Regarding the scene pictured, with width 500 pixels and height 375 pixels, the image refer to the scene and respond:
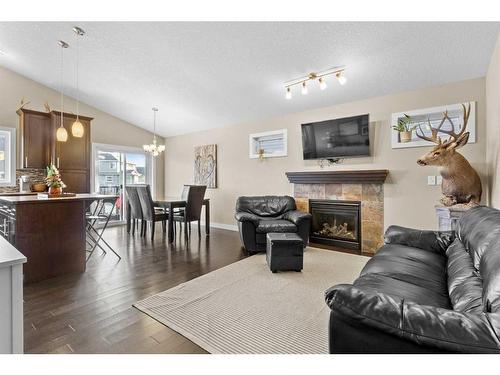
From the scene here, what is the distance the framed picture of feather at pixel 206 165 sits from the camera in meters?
6.30

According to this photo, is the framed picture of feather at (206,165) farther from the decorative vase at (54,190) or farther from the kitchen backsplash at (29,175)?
the decorative vase at (54,190)

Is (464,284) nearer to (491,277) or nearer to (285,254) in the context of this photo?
(491,277)

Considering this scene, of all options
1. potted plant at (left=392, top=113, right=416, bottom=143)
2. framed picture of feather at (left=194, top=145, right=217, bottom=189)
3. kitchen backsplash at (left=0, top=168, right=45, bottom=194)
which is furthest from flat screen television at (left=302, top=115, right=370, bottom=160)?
kitchen backsplash at (left=0, top=168, right=45, bottom=194)

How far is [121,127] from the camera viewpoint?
6633mm

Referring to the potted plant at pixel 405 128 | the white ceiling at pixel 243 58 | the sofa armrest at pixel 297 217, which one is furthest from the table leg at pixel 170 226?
the potted plant at pixel 405 128

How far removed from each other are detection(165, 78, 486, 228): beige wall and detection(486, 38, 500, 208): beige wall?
0.23 m

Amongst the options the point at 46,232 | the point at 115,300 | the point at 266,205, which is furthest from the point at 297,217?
the point at 46,232

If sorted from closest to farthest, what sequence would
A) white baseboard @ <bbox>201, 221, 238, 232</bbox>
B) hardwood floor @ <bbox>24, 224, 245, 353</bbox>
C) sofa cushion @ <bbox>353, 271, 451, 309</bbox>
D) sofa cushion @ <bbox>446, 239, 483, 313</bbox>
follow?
sofa cushion @ <bbox>446, 239, 483, 313</bbox>
sofa cushion @ <bbox>353, 271, 451, 309</bbox>
hardwood floor @ <bbox>24, 224, 245, 353</bbox>
white baseboard @ <bbox>201, 221, 238, 232</bbox>

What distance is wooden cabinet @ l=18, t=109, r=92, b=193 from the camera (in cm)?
494

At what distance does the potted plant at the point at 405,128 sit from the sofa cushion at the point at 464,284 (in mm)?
2137

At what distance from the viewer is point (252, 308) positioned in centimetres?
224

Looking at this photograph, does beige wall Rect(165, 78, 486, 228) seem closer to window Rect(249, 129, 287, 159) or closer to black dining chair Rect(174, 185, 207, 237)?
window Rect(249, 129, 287, 159)
